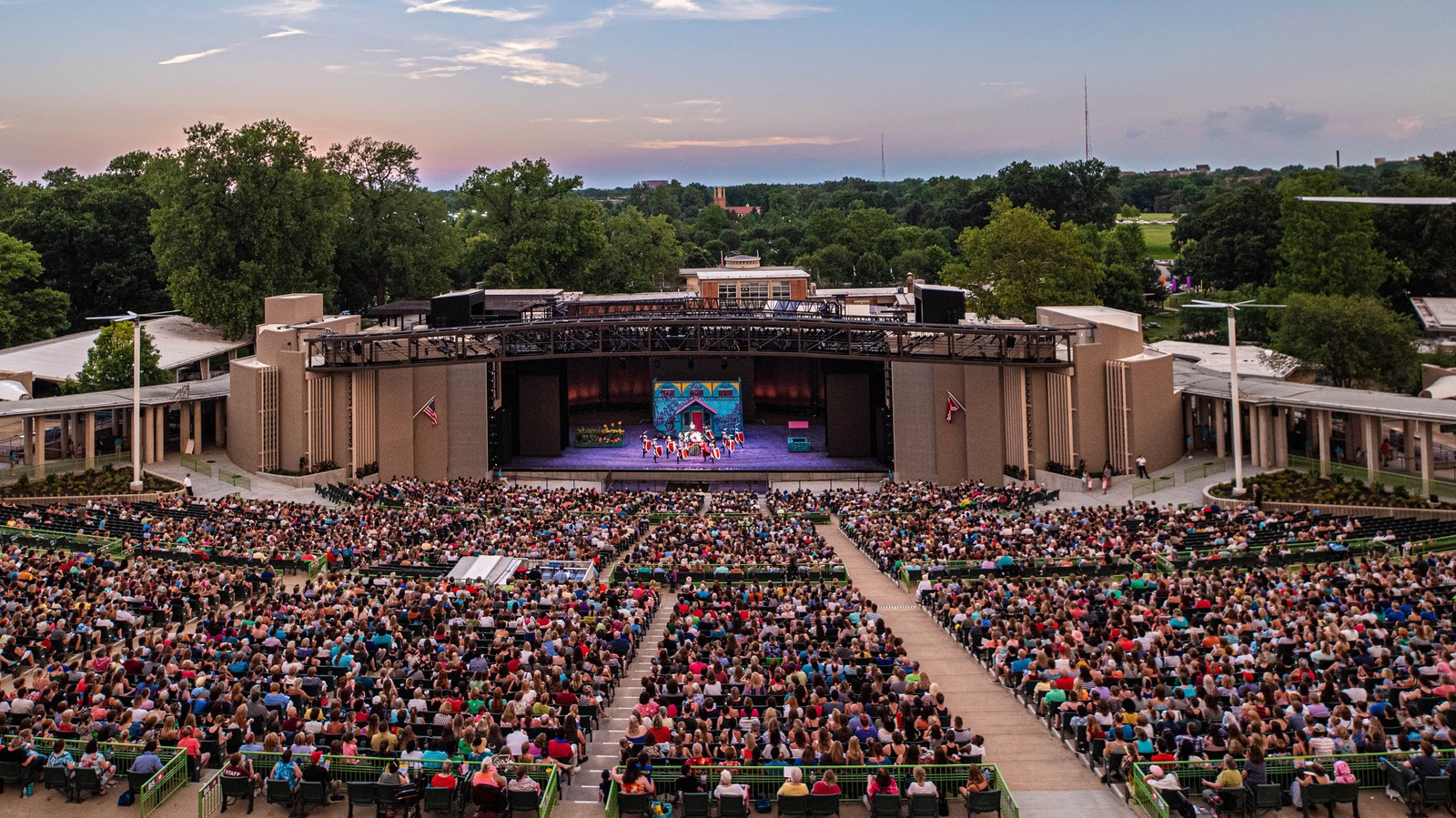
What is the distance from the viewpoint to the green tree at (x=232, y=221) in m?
56.5

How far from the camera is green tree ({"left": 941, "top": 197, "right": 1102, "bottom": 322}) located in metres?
61.6

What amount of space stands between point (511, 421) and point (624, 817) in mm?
37087

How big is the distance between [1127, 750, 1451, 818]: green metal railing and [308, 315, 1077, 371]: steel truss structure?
26.5 meters

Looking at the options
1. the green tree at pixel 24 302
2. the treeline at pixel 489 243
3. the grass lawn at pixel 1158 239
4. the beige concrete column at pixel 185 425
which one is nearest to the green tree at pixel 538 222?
the treeline at pixel 489 243

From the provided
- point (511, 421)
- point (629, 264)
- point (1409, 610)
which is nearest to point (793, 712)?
point (1409, 610)

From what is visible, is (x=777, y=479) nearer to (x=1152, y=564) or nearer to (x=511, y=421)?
(x=511, y=421)

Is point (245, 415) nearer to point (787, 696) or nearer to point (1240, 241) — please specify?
point (787, 696)

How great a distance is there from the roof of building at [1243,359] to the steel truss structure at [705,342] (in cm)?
862

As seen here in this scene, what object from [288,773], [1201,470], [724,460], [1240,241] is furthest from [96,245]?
[1240,241]

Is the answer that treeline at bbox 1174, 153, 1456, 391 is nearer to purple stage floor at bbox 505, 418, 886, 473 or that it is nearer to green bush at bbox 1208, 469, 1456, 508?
green bush at bbox 1208, 469, 1456, 508

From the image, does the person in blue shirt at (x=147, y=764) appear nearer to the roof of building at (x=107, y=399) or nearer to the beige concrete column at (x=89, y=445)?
the beige concrete column at (x=89, y=445)

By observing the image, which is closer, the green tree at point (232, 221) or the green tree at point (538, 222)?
the green tree at point (232, 221)

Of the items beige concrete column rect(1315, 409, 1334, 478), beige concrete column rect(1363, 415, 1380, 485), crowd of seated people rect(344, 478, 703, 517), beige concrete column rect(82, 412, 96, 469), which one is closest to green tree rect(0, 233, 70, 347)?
beige concrete column rect(82, 412, 96, 469)

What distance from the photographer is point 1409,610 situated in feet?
56.5
